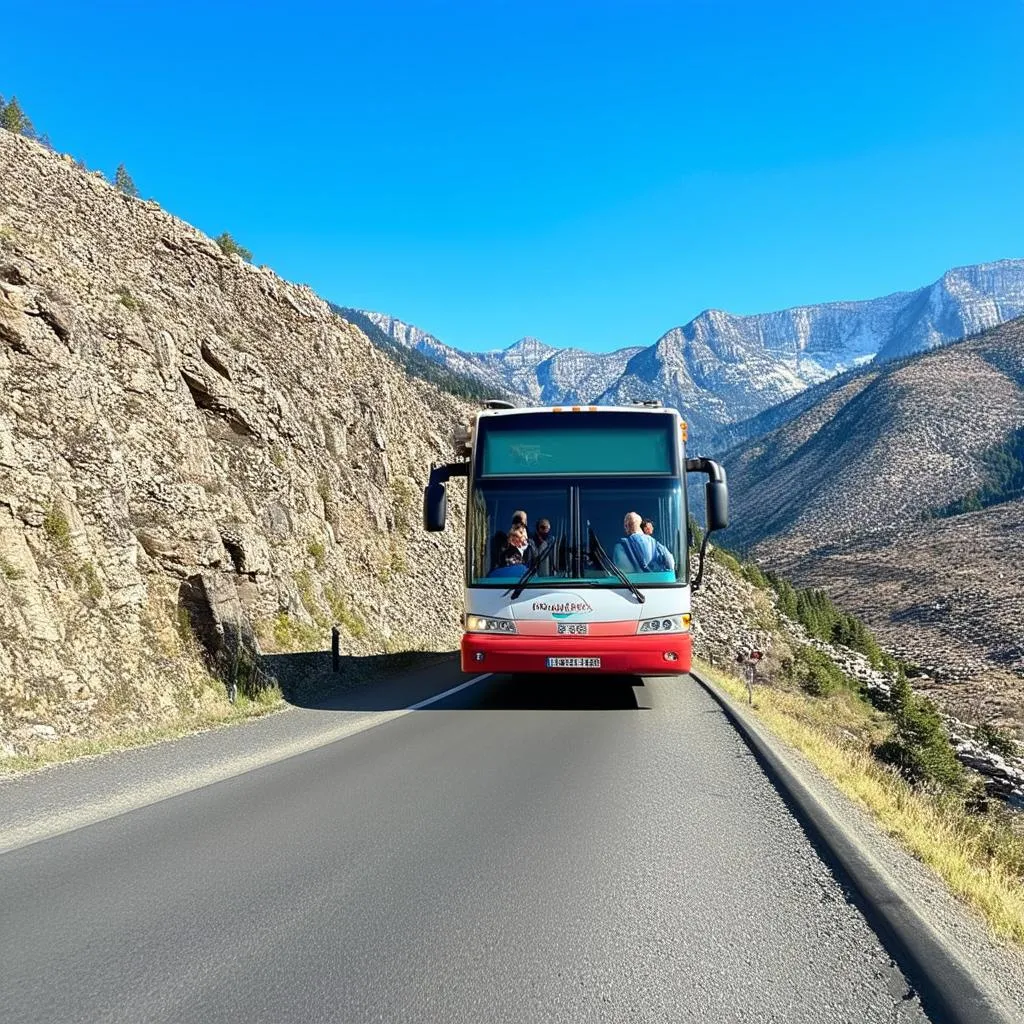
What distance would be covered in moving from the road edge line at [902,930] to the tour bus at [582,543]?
14.4 ft

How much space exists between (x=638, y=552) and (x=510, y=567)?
183 cm

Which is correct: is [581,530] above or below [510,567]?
above

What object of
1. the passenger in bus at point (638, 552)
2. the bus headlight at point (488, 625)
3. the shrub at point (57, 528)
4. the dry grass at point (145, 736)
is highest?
the shrub at point (57, 528)

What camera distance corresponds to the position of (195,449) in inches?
779

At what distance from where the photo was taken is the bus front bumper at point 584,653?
38.0 feet

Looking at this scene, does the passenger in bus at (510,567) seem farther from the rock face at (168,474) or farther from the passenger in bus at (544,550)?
the rock face at (168,474)

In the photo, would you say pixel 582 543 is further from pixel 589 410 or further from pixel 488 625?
pixel 589 410

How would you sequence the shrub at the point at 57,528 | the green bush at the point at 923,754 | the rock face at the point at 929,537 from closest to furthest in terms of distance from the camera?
the shrub at the point at 57,528 → the green bush at the point at 923,754 → the rock face at the point at 929,537

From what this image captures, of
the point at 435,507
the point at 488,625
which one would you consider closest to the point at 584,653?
the point at 488,625

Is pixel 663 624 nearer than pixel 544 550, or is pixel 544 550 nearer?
pixel 663 624

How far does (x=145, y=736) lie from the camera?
33.0 ft

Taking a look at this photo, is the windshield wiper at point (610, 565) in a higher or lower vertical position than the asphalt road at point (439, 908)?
higher

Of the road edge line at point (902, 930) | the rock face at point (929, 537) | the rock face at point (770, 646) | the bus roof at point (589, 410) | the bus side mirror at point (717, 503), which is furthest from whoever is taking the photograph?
the rock face at point (929, 537)

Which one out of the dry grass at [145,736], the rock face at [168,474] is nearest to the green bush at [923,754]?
the dry grass at [145,736]
